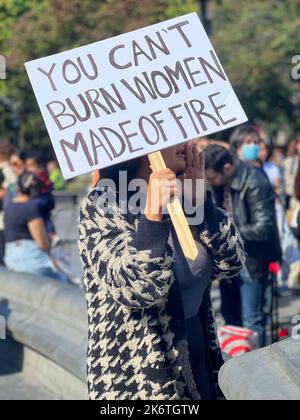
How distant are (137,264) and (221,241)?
0.44 metres

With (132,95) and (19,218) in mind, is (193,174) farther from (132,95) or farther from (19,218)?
(19,218)

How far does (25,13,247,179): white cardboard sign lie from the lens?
12.1ft

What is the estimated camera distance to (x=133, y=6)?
19.7 meters

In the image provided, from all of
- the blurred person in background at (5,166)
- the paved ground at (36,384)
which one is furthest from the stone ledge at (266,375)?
the blurred person in background at (5,166)

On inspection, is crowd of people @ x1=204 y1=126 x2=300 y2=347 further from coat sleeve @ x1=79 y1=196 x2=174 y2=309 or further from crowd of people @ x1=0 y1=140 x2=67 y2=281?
coat sleeve @ x1=79 y1=196 x2=174 y2=309

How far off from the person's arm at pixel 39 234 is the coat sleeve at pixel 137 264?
573 cm

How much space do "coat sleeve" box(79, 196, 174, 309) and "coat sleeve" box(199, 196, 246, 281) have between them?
9.4 inches

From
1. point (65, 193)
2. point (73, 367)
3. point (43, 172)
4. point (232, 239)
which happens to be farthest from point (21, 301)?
point (65, 193)

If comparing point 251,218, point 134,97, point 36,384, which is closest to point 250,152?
point 251,218

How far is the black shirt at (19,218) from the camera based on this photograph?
9344 millimetres

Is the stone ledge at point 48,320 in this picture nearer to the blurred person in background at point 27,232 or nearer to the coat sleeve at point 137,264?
the blurred person in background at point 27,232

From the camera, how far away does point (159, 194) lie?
11.3 feet

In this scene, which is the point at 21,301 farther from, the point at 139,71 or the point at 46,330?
the point at 139,71

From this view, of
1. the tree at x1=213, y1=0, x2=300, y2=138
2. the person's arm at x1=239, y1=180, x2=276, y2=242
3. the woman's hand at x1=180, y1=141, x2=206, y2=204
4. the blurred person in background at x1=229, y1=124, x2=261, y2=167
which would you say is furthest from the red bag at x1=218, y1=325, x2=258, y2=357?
the tree at x1=213, y1=0, x2=300, y2=138
